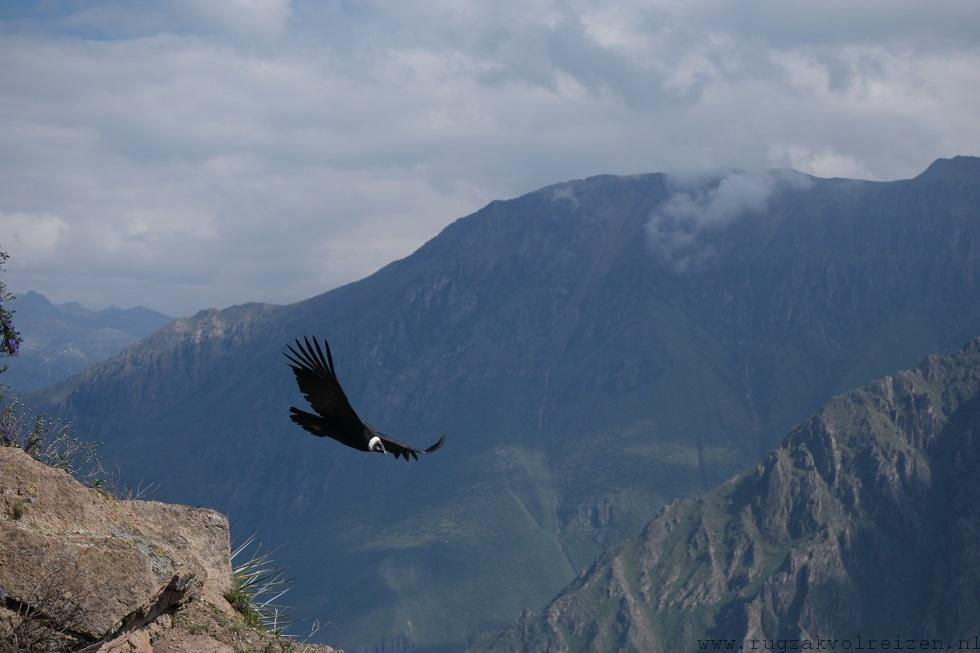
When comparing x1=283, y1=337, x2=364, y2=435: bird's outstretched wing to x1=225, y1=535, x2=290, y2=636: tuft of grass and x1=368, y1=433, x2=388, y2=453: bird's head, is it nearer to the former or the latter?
x1=368, y1=433, x2=388, y2=453: bird's head

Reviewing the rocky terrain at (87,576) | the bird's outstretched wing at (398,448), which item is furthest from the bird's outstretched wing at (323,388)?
the rocky terrain at (87,576)

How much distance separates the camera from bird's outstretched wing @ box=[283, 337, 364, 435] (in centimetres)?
1955

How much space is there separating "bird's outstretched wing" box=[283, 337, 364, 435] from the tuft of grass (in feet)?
13.1

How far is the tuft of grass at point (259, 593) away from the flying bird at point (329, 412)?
364 cm

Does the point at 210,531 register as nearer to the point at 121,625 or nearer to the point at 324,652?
the point at 324,652

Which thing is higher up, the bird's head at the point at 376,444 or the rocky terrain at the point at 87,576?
the bird's head at the point at 376,444

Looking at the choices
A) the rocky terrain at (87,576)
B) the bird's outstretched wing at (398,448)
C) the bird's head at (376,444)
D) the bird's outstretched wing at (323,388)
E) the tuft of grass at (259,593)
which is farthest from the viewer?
the tuft of grass at (259,593)

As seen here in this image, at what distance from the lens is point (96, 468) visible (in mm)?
23891

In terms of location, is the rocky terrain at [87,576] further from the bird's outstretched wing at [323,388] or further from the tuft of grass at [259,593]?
the bird's outstretched wing at [323,388]

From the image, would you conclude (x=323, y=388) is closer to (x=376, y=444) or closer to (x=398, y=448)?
(x=376, y=444)

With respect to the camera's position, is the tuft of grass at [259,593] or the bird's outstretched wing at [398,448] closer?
the bird's outstretched wing at [398,448]

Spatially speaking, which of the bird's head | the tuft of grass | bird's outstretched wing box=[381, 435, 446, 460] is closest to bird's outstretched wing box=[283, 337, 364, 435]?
the bird's head

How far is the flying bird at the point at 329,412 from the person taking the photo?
1956cm

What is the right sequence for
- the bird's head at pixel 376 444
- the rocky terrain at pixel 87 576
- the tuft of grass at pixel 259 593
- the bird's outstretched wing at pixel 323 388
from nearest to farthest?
the rocky terrain at pixel 87 576 < the bird's outstretched wing at pixel 323 388 < the bird's head at pixel 376 444 < the tuft of grass at pixel 259 593
